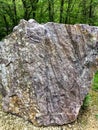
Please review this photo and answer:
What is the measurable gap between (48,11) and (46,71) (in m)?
6.85

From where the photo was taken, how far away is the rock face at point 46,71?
7113 millimetres

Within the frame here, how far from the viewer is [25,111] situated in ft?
23.6

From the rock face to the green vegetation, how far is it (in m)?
5.34

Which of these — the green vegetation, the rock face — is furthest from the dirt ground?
the green vegetation

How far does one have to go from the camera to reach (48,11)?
13.4m

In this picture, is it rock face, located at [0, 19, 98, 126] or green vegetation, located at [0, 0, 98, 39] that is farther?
green vegetation, located at [0, 0, 98, 39]

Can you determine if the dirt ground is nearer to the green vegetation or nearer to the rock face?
the rock face

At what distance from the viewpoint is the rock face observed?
711cm

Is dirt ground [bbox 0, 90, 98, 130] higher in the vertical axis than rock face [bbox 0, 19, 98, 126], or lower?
lower

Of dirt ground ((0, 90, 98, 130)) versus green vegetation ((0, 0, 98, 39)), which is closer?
dirt ground ((0, 90, 98, 130))

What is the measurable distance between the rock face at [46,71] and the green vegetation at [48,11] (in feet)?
17.5

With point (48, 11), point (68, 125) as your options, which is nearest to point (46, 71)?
point (68, 125)

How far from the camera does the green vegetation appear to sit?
501 inches

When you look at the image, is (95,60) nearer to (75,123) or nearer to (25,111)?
(75,123)
